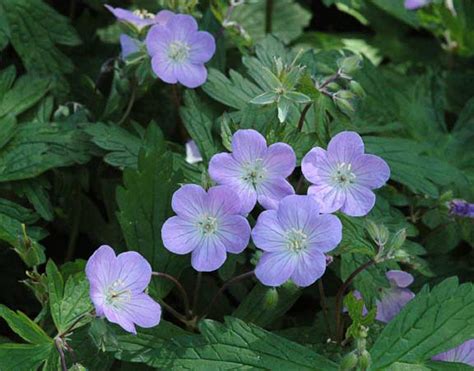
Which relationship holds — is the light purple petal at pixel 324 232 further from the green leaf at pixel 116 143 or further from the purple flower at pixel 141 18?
the purple flower at pixel 141 18

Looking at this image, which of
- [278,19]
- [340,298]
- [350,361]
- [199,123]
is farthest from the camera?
[278,19]

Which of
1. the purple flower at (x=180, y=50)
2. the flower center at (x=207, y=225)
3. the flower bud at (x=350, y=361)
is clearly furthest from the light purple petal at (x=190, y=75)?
the flower bud at (x=350, y=361)

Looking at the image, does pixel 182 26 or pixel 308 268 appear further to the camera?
pixel 182 26

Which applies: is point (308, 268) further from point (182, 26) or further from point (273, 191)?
point (182, 26)

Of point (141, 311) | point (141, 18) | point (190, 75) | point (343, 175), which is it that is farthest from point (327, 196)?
point (141, 18)

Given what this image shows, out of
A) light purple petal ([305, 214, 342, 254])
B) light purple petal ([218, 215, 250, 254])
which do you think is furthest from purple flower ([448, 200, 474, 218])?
light purple petal ([218, 215, 250, 254])

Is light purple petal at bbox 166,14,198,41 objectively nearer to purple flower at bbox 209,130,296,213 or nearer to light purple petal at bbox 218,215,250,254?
purple flower at bbox 209,130,296,213
